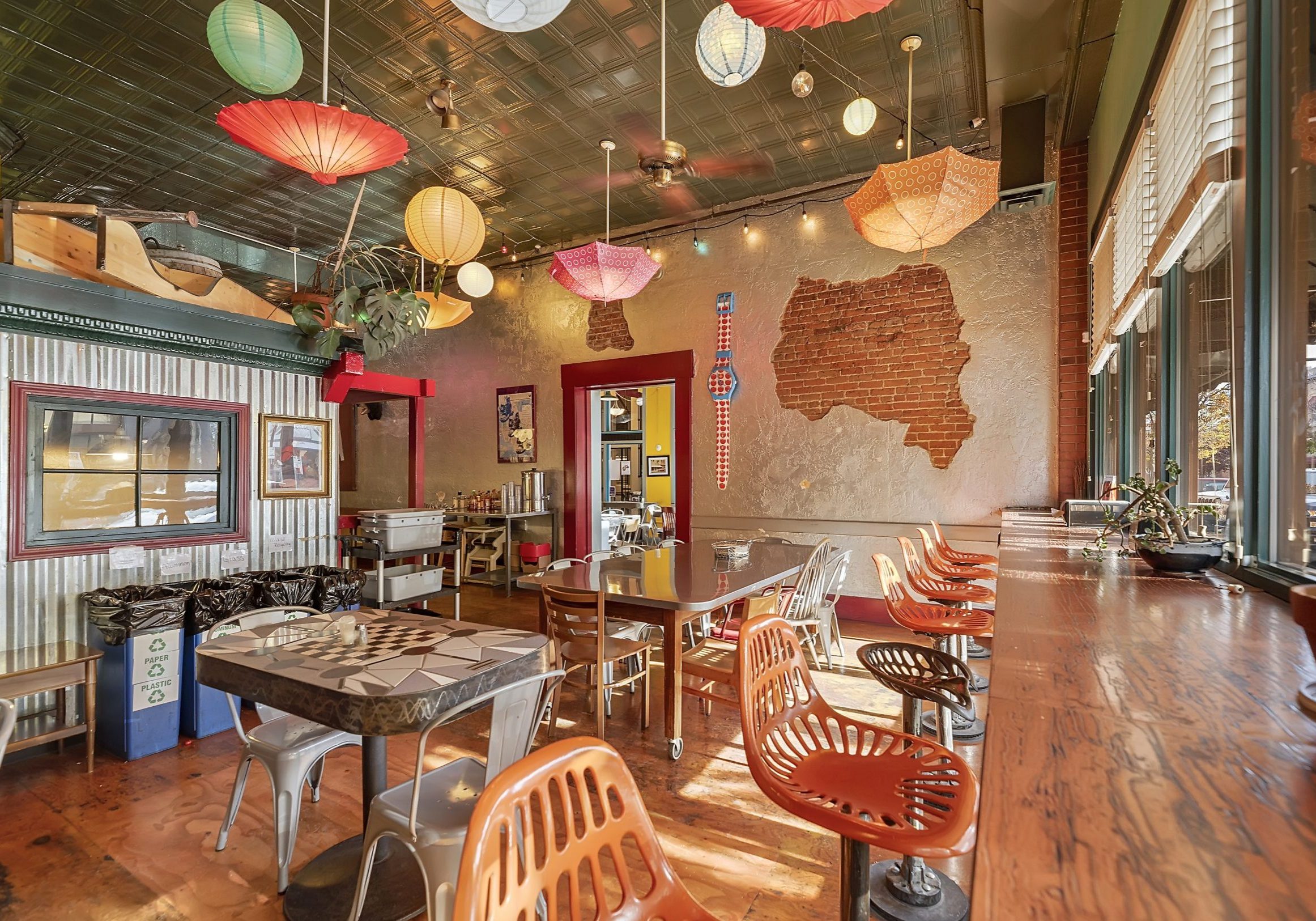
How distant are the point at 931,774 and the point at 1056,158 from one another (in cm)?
534

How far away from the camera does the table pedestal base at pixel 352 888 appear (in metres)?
1.97

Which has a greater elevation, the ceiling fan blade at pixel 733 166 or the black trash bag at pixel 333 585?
the ceiling fan blade at pixel 733 166

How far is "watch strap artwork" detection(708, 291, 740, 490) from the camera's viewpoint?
6.20 m

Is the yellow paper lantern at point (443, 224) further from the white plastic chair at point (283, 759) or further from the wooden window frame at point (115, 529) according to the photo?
the white plastic chair at point (283, 759)

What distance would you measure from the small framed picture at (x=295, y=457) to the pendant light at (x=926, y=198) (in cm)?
402

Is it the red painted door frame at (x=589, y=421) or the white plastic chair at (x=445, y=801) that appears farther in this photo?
the red painted door frame at (x=589, y=421)

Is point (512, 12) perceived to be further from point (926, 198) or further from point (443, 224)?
point (926, 198)

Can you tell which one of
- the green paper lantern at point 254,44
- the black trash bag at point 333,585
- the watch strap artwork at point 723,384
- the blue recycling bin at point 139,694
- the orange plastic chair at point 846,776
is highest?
the green paper lantern at point 254,44

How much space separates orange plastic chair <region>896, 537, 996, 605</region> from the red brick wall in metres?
1.58

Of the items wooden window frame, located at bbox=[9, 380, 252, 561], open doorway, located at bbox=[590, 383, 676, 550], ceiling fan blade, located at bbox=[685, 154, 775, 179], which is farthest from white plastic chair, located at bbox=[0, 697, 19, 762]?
open doorway, located at bbox=[590, 383, 676, 550]

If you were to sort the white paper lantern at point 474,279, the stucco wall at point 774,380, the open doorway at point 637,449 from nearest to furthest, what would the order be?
the stucco wall at point 774,380
the white paper lantern at point 474,279
the open doorway at point 637,449

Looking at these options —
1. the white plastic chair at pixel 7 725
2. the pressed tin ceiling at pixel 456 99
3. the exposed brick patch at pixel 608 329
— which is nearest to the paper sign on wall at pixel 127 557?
the white plastic chair at pixel 7 725

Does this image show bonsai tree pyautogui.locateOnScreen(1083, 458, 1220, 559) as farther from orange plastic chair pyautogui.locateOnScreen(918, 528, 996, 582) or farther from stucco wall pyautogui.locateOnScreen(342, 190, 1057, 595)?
stucco wall pyautogui.locateOnScreen(342, 190, 1057, 595)

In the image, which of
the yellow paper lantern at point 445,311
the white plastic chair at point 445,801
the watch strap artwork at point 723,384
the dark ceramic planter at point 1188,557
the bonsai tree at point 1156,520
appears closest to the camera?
the white plastic chair at point 445,801
